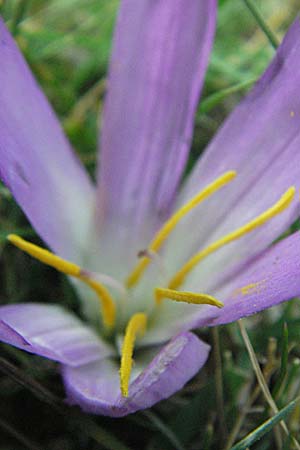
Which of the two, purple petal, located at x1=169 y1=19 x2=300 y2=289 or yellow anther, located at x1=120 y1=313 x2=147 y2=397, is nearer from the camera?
yellow anther, located at x1=120 y1=313 x2=147 y2=397

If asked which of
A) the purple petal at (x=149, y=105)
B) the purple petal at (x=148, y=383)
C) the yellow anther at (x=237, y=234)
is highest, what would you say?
the purple petal at (x=149, y=105)

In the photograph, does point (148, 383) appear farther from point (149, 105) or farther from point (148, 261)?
point (149, 105)

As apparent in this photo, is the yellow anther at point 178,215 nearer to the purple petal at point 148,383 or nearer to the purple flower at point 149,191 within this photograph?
the purple flower at point 149,191

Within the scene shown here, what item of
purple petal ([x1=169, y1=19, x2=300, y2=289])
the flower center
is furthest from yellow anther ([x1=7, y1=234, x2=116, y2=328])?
purple petal ([x1=169, y1=19, x2=300, y2=289])

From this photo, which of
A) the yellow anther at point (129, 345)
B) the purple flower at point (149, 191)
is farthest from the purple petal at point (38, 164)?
the yellow anther at point (129, 345)

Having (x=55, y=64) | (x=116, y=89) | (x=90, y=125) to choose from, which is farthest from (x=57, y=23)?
(x=116, y=89)

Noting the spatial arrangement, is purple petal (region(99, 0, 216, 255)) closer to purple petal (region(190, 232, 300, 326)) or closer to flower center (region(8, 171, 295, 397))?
flower center (region(8, 171, 295, 397))

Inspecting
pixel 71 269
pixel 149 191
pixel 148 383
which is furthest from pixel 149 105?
pixel 148 383
